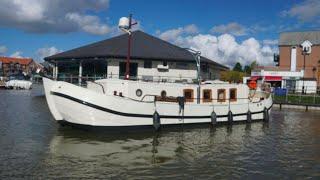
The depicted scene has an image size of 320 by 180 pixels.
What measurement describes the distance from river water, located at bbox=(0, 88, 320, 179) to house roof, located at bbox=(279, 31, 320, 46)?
7365 cm

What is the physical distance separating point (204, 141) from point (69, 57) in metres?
30.5

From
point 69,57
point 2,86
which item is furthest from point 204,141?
point 2,86

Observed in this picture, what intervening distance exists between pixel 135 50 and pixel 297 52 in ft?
187

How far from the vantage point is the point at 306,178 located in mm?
13656

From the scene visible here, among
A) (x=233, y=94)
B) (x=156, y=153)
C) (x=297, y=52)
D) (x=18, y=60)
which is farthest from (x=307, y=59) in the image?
(x=18, y=60)

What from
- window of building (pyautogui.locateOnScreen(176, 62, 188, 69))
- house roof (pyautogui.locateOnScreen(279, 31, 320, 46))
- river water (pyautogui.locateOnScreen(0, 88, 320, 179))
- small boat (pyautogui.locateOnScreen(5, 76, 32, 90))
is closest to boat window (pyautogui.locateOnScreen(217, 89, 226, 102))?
river water (pyautogui.locateOnScreen(0, 88, 320, 179))

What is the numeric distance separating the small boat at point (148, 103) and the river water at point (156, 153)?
0.72m

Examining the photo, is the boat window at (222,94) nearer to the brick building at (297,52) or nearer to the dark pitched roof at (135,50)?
the dark pitched roof at (135,50)

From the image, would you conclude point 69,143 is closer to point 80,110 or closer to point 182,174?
point 80,110

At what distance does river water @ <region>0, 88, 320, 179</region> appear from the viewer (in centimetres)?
1370

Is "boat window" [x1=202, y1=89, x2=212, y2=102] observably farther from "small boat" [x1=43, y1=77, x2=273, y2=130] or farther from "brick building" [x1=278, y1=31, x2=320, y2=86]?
"brick building" [x1=278, y1=31, x2=320, y2=86]

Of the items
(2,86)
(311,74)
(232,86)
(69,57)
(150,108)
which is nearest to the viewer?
(150,108)

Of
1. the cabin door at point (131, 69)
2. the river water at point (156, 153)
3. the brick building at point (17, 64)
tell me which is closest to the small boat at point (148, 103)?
the river water at point (156, 153)

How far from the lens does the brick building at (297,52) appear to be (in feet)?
299
